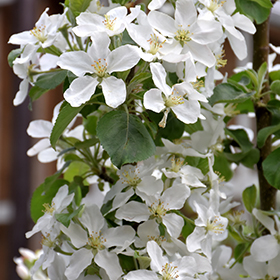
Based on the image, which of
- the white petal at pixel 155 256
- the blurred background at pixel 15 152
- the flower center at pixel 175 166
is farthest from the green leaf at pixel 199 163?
the blurred background at pixel 15 152

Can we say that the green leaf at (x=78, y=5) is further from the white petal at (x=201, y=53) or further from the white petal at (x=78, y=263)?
the white petal at (x=78, y=263)

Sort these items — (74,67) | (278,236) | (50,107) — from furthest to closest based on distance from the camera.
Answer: (50,107) < (278,236) < (74,67)

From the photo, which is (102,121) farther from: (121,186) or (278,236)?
(278,236)

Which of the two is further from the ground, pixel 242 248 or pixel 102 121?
pixel 102 121

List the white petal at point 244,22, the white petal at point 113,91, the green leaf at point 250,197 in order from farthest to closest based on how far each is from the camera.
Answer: the green leaf at point 250,197 → the white petal at point 244,22 → the white petal at point 113,91

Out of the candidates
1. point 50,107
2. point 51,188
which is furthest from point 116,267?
point 50,107

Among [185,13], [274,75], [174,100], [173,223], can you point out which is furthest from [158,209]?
[274,75]

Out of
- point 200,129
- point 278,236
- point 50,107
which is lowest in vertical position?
point 50,107

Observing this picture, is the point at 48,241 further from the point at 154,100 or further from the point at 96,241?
the point at 154,100
